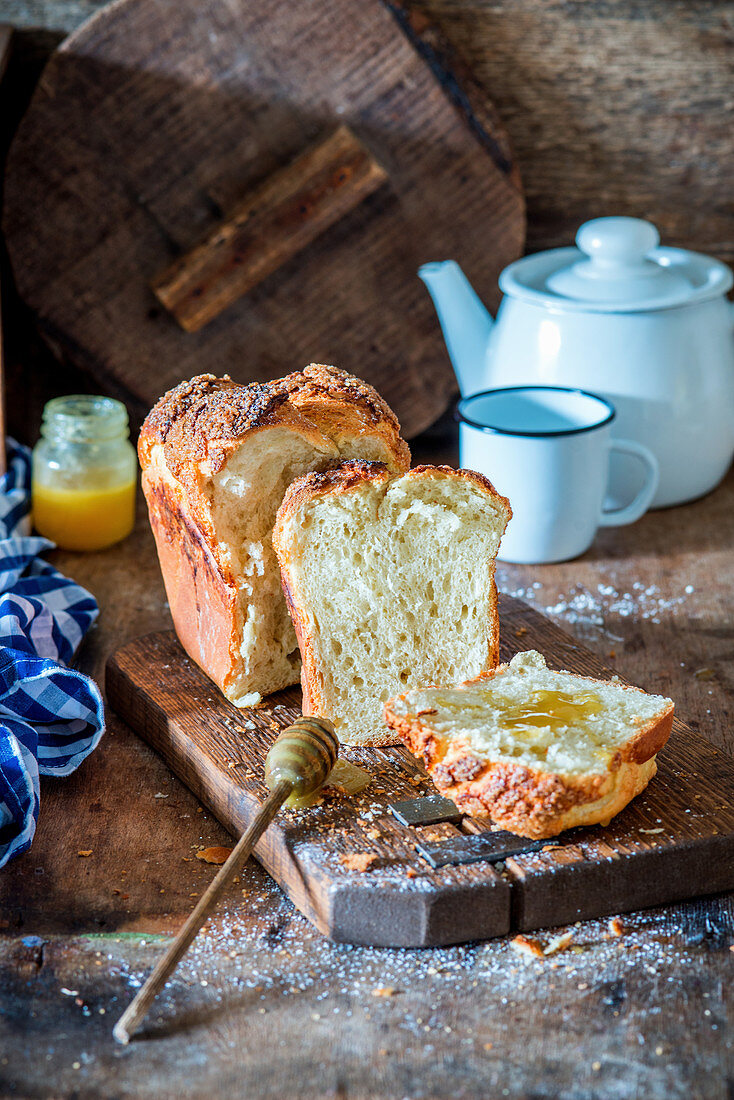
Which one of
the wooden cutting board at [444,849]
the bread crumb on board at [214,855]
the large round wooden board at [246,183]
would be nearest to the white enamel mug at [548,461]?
the large round wooden board at [246,183]

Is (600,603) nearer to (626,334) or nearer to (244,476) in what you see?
(626,334)

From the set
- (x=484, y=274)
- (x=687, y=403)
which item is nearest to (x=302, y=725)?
(x=687, y=403)

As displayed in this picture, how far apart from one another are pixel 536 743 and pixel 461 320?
126 centimetres

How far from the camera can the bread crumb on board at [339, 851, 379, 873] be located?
1212 millimetres

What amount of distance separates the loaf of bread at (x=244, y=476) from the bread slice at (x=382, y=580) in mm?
83

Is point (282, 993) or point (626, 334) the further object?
point (626, 334)

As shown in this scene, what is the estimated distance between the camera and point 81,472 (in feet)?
7.21

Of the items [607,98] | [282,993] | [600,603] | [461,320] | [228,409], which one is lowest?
[600,603]

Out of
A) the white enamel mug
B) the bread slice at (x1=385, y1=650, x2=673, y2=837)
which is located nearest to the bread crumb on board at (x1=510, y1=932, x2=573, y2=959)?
the bread slice at (x1=385, y1=650, x2=673, y2=837)

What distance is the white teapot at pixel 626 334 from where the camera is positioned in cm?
218

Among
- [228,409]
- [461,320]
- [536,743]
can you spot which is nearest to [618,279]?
[461,320]

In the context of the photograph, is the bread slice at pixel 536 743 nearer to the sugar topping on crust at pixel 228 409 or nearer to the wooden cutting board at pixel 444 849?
the wooden cutting board at pixel 444 849

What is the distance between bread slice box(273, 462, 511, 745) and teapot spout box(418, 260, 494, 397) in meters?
0.87

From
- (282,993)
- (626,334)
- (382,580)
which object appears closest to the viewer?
(282,993)
